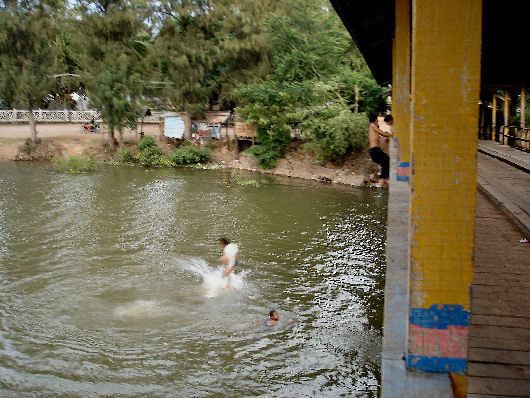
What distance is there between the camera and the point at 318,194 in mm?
20531

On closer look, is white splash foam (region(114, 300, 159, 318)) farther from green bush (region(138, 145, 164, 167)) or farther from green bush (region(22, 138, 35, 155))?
green bush (region(22, 138, 35, 155))

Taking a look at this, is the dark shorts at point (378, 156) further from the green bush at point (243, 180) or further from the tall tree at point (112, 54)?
the tall tree at point (112, 54)

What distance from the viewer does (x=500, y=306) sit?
4.22 m

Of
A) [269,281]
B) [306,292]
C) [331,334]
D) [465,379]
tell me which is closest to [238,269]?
[269,281]

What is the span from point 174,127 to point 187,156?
3.13m

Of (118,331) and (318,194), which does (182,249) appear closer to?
(118,331)

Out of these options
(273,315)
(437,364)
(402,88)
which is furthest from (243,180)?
(437,364)

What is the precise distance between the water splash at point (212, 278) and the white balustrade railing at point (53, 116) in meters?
24.0

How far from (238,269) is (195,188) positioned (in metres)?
10.4

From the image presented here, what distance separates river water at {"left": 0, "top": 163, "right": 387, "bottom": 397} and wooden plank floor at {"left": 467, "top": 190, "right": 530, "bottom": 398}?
8.27 ft

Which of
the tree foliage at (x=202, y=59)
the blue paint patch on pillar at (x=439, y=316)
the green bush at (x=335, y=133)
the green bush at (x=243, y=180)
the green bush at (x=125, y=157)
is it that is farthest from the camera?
the green bush at (x=125, y=157)

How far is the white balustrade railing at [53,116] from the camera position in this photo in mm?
33719

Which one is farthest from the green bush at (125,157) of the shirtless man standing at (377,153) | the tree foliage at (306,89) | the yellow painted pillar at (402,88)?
the yellow painted pillar at (402,88)

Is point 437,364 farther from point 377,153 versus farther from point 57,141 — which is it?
point 57,141
